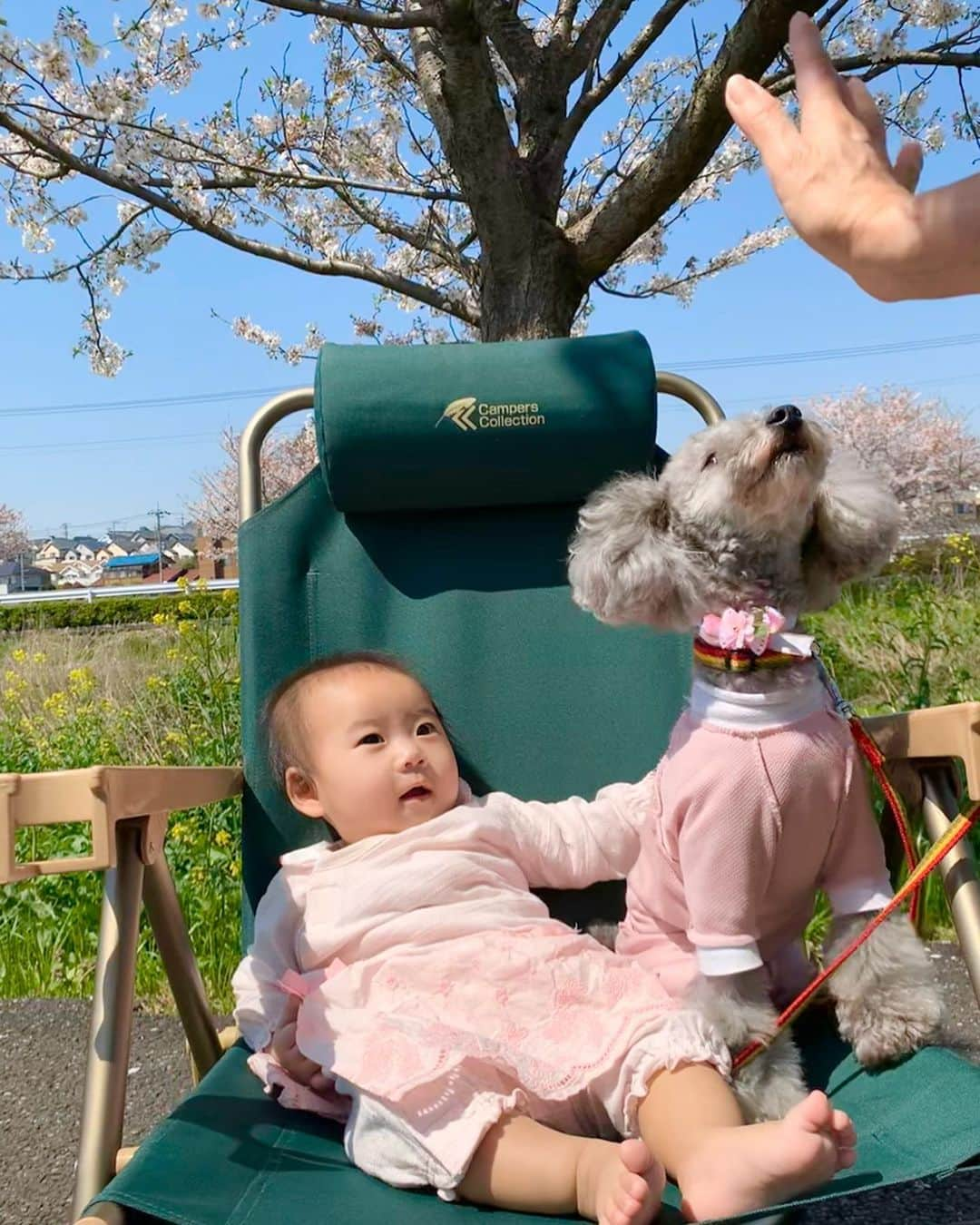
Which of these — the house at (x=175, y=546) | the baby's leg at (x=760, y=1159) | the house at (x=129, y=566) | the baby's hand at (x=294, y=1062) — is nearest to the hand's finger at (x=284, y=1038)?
the baby's hand at (x=294, y=1062)

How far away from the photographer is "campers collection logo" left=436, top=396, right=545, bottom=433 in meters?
2.09

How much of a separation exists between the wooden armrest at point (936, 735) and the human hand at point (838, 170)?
80 cm

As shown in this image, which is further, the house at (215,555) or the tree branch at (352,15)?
the house at (215,555)

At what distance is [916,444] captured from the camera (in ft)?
52.3

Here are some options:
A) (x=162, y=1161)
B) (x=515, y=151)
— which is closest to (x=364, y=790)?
(x=162, y=1161)

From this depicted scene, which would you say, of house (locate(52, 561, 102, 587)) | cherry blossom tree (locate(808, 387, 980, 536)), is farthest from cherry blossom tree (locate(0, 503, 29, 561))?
cherry blossom tree (locate(808, 387, 980, 536))

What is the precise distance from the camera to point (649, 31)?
16.5ft

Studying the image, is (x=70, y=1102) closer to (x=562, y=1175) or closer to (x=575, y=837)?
(x=575, y=837)

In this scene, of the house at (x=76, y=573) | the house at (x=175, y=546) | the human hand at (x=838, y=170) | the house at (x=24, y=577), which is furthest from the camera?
the house at (x=24, y=577)

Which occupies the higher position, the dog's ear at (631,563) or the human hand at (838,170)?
A: the human hand at (838,170)

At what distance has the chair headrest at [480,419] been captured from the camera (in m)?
2.08

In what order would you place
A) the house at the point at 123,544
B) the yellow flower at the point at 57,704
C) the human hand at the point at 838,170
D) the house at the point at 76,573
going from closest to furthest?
the human hand at the point at 838,170
the yellow flower at the point at 57,704
the house at the point at 76,573
the house at the point at 123,544

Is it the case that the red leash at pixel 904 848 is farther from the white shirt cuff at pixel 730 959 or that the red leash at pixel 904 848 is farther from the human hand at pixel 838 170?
the human hand at pixel 838 170

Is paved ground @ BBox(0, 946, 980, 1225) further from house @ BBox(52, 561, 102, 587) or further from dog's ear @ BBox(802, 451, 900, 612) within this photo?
house @ BBox(52, 561, 102, 587)
